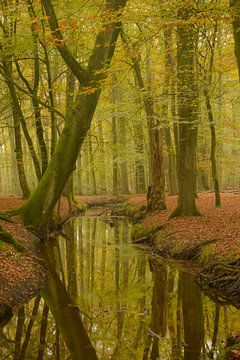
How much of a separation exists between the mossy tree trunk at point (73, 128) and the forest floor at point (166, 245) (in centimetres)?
97

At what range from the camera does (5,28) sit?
692 inches

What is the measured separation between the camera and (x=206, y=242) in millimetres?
11797

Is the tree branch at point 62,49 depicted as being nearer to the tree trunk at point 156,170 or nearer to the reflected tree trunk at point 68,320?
the tree trunk at point 156,170

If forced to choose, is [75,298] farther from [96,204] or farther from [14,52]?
[96,204]

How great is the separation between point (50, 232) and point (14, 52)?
7255 mm

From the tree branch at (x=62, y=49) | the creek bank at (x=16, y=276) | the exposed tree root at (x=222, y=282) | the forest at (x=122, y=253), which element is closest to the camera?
the forest at (x=122, y=253)

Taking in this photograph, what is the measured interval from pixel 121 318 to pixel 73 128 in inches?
314

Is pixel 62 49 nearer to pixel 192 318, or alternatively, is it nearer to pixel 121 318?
pixel 121 318

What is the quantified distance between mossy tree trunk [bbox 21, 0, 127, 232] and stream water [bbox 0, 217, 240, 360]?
293 cm

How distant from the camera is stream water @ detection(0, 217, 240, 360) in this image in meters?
6.88

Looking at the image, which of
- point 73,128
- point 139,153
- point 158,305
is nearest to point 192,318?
point 158,305

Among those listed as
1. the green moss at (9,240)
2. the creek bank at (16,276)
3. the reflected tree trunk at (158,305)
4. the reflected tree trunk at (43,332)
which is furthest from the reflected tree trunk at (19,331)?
the green moss at (9,240)

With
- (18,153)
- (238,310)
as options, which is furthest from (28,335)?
(18,153)

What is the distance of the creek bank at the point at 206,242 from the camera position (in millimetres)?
9461
